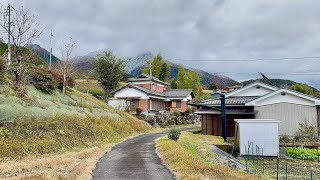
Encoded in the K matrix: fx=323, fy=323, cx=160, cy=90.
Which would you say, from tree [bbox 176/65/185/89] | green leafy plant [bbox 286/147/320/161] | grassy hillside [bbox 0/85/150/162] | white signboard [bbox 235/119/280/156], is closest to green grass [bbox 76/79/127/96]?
tree [bbox 176/65/185/89]

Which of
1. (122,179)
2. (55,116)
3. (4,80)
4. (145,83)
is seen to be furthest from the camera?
(145,83)

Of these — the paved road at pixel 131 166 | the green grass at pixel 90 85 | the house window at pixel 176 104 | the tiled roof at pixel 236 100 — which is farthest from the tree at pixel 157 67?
the paved road at pixel 131 166

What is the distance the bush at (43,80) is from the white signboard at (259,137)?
15312 mm

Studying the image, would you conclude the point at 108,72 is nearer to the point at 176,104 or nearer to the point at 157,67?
the point at 176,104

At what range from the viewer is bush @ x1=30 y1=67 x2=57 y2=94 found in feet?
82.8

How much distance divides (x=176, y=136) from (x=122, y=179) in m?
10.2

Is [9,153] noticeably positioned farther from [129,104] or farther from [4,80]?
[129,104]

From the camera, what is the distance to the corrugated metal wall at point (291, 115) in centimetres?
2630

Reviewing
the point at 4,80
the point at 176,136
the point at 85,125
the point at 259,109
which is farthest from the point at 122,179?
the point at 259,109

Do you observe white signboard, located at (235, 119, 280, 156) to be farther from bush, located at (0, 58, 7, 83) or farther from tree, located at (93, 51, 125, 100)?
tree, located at (93, 51, 125, 100)

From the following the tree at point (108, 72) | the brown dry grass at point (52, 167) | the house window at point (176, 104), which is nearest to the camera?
the brown dry grass at point (52, 167)

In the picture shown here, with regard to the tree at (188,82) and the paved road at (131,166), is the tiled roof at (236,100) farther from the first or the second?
the tree at (188,82)

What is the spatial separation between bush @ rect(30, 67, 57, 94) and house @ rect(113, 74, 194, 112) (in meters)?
18.7

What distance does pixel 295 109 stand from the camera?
2664 centimetres
